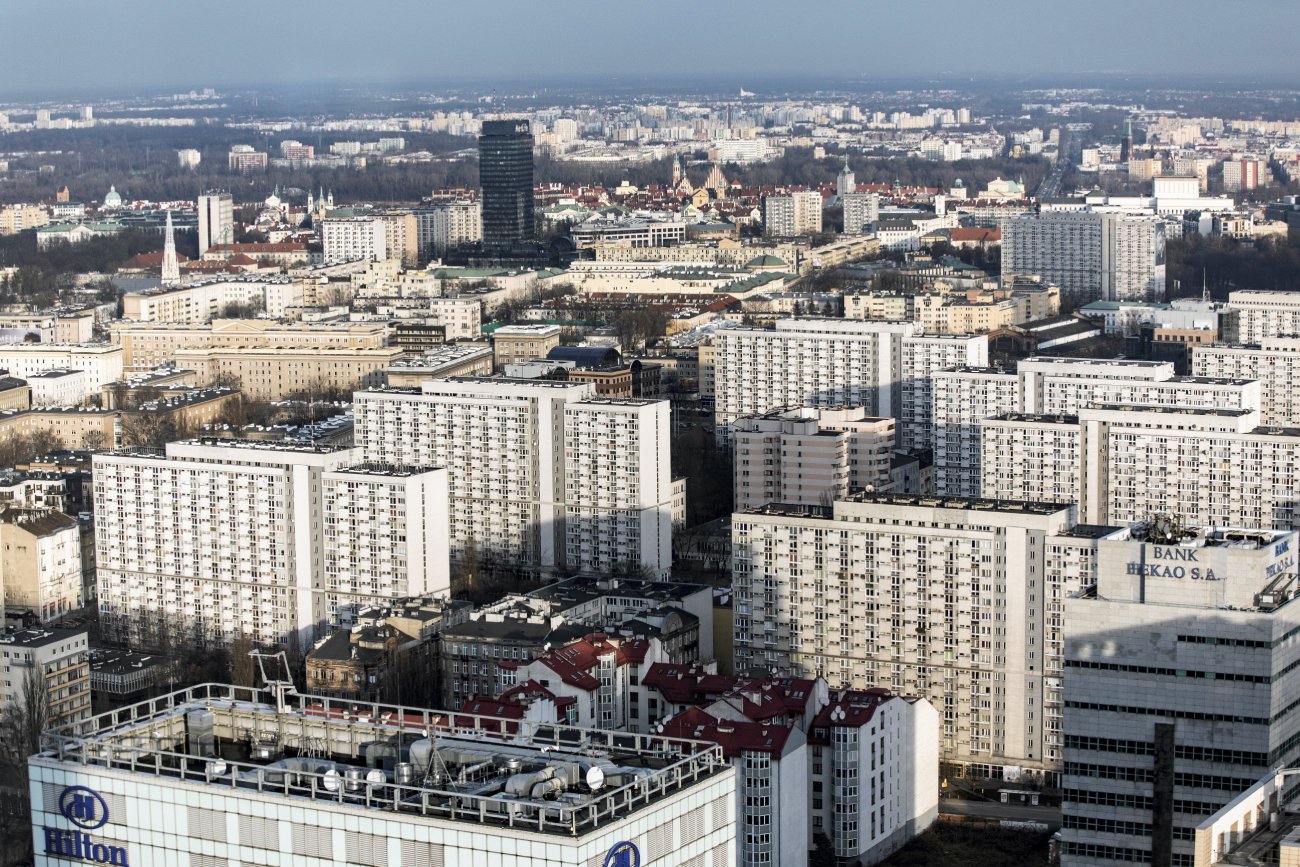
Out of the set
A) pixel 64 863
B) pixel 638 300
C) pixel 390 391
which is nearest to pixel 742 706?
pixel 64 863

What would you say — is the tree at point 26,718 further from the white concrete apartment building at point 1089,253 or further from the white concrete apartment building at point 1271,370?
the white concrete apartment building at point 1089,253

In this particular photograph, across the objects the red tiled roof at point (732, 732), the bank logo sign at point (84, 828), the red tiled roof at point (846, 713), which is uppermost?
the bank logo sign at point (84, 828)

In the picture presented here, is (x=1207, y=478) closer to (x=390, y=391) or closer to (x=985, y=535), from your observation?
(x=985, y=535)

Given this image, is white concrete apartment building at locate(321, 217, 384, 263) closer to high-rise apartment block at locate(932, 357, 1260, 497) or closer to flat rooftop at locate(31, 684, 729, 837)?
high-rise apartment block at locate(932, 357, 1260, 497)

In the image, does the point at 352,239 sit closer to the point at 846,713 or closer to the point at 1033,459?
the point at 1033,459

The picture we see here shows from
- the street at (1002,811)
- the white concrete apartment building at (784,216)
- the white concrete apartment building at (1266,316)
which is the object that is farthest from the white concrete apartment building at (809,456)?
the white concrete apartment building at (784,216)
